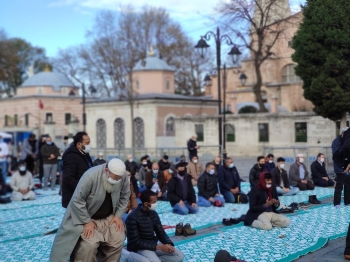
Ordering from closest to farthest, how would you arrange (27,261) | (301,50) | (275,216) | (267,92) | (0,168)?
(27,261), (275,216), (0,168), (301,50), (267,92)

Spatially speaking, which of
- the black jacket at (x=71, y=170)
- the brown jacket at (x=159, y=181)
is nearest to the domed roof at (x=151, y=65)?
the brown jacket at (x=159, y=181)

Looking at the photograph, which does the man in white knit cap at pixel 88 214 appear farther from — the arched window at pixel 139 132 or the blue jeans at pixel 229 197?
the arched window at pixel 139 132

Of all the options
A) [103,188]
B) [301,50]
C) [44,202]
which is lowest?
[44,202]

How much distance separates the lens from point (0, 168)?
57.2 ft

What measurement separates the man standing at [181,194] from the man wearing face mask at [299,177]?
15.9 ft

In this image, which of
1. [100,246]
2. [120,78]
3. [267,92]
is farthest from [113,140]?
[100,246]

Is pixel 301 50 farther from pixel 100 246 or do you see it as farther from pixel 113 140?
pixel 113 140

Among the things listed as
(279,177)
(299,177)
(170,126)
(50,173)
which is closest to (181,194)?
(279,177)

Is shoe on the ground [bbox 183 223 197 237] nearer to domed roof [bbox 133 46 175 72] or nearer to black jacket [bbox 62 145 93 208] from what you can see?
black jacket [bbox 62 145 93 208]

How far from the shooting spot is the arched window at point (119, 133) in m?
42.8

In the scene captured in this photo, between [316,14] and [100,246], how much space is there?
13.0 metres

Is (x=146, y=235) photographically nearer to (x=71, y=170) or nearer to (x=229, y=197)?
(x=71, y=170)

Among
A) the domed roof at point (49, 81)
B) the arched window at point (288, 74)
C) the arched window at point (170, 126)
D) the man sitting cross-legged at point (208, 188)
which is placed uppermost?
the domed roof at point (49, 81)

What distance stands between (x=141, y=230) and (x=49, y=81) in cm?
5783
